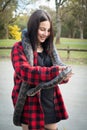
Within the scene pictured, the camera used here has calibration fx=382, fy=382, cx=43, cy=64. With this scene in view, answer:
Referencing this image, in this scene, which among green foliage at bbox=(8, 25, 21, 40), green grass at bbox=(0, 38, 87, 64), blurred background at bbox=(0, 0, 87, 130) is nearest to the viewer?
blurred background at bbox=(0, 0, 87, 130)

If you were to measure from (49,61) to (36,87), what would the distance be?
0.13 m

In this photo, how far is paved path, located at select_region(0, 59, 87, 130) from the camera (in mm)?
2598

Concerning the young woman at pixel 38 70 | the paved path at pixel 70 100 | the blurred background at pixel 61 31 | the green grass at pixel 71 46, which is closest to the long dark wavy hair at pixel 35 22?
the young woman at pixel 38 70

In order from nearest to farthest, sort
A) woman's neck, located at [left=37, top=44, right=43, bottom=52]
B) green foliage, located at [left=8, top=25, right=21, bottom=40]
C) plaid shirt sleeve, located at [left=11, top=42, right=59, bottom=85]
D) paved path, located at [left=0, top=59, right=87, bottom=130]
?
plaid shirt sleeve, located at [left=11, top=42, right=59, bottom=85] < woman's neck, located at [left=37, top=44, right=43, bottom=52] < paved path, located at [left=0, top=59, right=87, bottom=130] < green foliage, located at [left=8, top=25, right=21, bottom=40]

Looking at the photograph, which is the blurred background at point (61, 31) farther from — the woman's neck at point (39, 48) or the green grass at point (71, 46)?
the woman's neck at point (39, 48)

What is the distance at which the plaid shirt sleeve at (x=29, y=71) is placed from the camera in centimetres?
137

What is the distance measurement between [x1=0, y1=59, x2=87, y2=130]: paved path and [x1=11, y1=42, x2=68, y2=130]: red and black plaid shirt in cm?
99

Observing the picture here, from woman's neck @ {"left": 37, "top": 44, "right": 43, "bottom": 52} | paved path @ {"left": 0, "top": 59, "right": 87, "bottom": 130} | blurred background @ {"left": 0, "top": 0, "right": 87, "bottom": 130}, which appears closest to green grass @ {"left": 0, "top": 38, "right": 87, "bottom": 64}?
blurred background @ {"left": 0, "top": 0, "right": 87, "bottom": 130}

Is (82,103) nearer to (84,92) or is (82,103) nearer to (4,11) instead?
(84,92)

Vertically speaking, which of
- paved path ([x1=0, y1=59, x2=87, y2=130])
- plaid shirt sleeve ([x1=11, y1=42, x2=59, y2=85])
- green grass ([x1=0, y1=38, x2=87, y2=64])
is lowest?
paved path ([x1=0, y1=59, x2=87, y2=130])

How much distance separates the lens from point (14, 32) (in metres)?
3.24

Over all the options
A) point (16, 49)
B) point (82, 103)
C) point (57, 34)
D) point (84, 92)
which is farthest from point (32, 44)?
point (84, 92)

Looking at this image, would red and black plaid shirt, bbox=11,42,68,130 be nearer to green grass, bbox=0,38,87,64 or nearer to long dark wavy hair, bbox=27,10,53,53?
long dark wavy hair, bbox=27,10,53,53

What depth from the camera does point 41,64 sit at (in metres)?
1.48
